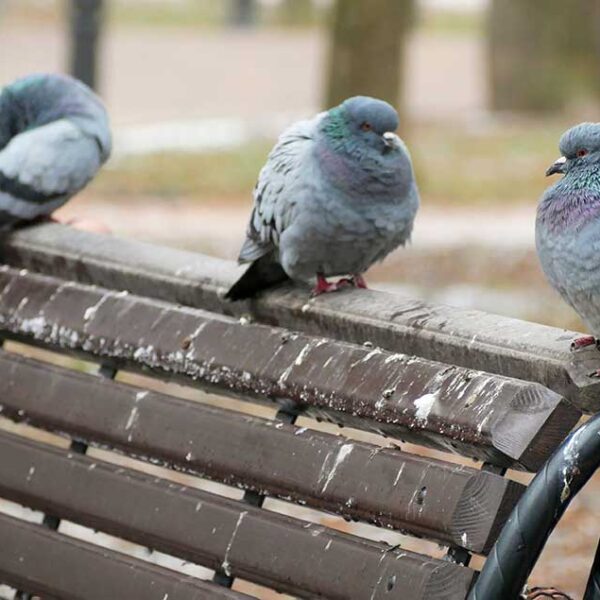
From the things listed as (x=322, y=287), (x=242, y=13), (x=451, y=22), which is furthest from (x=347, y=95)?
(x=451, y=22)

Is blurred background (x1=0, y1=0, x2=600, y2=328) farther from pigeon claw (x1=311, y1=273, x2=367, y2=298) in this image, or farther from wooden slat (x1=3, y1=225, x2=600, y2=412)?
wooden slat (x1=3, y1=225, x2=600, y2=412)

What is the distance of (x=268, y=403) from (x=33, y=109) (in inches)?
75.1

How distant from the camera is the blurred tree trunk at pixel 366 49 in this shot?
8.95 m

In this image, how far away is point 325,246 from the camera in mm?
3068

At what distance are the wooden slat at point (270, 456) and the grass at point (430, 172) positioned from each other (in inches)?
289

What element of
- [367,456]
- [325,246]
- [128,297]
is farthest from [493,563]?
[325,246]

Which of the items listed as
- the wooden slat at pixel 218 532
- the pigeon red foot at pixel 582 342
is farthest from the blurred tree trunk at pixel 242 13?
the pigeon red foot at pixel 582 342

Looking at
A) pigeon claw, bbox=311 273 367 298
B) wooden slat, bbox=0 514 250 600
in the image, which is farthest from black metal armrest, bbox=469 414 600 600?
pigeon claw, bbox=311 273 367 298

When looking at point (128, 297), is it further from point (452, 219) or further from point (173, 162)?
point (173, 162)

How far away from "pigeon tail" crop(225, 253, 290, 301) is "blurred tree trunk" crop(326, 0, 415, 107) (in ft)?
20.7

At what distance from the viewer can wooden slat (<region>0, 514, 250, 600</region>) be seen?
227cm

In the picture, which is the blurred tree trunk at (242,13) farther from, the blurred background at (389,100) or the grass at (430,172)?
the grass at (430,172)

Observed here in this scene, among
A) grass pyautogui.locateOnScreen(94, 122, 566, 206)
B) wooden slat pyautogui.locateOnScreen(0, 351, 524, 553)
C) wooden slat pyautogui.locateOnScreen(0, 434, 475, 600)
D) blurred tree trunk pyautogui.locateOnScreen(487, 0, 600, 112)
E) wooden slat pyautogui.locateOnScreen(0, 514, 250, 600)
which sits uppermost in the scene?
wooden slat pyautogui.locateOnScreen(0, 351, 524, 553)

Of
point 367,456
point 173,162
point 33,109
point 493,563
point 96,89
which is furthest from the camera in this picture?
point 173,162
